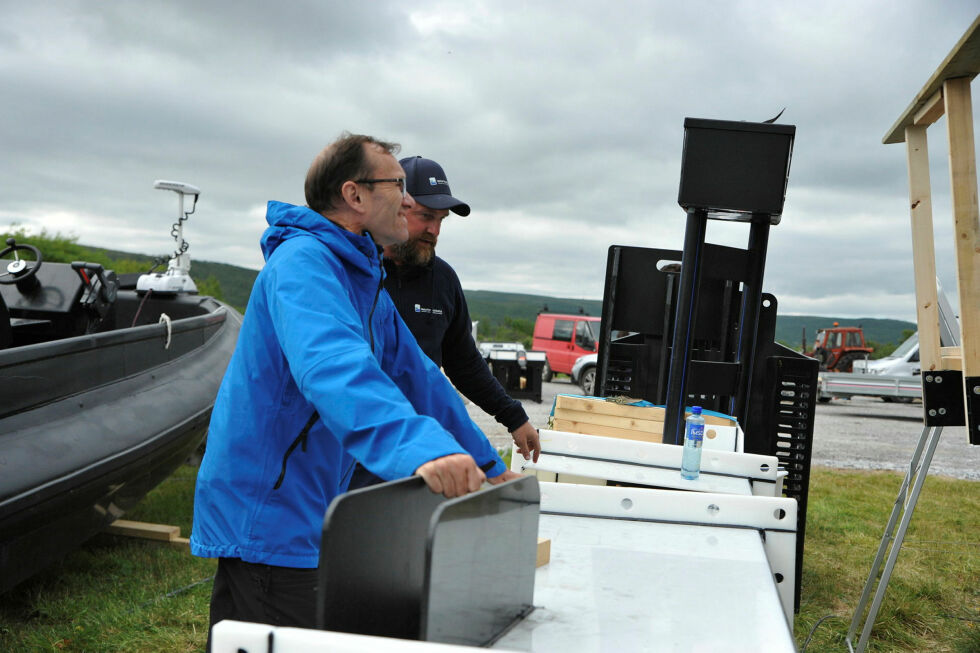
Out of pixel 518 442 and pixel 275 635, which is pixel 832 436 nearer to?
pixel 518 442

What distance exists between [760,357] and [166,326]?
3.60 m

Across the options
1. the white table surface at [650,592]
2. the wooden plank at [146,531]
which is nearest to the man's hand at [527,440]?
the white table surface at [650,592]

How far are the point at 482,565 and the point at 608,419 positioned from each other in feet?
8.43

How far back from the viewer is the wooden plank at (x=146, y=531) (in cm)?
467

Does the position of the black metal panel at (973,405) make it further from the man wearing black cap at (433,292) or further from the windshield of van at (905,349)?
the windshield of van at (905,349)

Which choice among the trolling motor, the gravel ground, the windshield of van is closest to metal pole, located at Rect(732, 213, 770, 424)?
the gravel ground

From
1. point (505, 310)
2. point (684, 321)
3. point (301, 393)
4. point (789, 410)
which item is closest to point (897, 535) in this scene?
point (789, 410)

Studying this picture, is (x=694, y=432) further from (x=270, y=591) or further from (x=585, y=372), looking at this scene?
(x=585, y=372)

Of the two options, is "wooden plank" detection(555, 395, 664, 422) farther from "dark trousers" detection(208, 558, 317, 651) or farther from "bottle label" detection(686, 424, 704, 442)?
"dark trousers" detection(208, 558, 317, 651)

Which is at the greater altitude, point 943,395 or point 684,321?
point 684,321

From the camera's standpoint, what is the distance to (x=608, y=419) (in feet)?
12.2

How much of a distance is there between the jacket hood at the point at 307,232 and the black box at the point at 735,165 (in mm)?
1924

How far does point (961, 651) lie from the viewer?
11.3 feet

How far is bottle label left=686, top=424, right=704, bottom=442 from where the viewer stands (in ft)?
8.24
